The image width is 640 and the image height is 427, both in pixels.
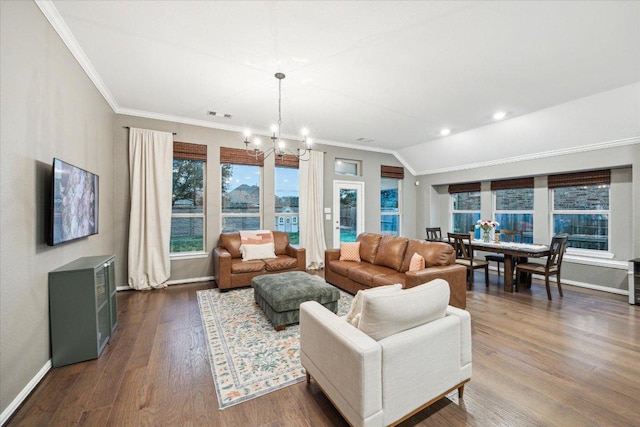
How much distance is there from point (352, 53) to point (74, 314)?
3536mm

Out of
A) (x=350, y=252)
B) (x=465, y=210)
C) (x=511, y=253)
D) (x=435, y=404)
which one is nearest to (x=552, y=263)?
(x=511, y=253)

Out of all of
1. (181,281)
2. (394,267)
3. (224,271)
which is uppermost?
(394,267)

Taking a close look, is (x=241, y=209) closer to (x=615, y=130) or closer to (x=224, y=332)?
(x=224, y=332)

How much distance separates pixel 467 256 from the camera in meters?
4.86

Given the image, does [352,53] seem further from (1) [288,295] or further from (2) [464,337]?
Result: (2) [464,337]

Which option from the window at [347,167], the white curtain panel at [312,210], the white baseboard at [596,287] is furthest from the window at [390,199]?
the white baseboard at [596,287]

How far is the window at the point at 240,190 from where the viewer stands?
17.1 feet

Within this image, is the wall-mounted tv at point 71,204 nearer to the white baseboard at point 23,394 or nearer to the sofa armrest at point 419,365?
the white baseboard at point 23,394

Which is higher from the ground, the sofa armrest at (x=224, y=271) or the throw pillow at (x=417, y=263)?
the throw pillow at (x=417, y=263)

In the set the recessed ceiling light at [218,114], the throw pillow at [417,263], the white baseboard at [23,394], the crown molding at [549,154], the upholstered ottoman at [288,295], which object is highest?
the recessed ceiling light at [218,114]

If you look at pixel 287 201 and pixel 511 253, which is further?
pixel 287 201

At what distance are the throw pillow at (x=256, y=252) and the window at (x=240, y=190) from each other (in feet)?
2.84

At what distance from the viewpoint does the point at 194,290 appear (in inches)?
174

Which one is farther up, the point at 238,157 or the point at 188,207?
the point at 238,157
